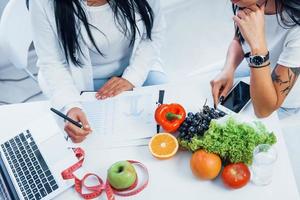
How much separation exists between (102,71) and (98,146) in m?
0.41

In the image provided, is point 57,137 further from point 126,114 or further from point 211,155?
point 211,155

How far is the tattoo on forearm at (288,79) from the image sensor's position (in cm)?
106

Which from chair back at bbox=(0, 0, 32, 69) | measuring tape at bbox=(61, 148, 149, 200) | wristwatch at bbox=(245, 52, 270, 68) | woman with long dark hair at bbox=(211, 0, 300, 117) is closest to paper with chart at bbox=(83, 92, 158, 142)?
measuring tape at bbox=(61, 148, 149, 200)

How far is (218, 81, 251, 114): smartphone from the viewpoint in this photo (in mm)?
1131

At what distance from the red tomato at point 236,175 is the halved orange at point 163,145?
15cm

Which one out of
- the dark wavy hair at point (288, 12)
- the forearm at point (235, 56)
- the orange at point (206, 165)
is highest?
the dark wavy hair at point (288, 12)

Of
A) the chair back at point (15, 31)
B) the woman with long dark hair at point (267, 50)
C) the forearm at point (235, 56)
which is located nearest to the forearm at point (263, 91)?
the woman with long dark hair at point (267, 50)

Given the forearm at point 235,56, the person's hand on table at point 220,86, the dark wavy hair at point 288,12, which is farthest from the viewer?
the forearm at point 235,56

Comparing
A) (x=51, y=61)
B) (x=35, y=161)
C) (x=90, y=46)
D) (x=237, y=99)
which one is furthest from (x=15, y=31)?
(x=237, y=99)

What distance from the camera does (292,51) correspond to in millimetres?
1054

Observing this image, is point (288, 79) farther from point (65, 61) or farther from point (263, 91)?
point (65, 61)

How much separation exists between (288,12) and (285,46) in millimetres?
99

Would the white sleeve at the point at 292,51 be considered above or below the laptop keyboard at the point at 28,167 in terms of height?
above

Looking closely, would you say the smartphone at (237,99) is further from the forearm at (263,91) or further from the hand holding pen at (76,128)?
the hand holding pen at (76,128)
